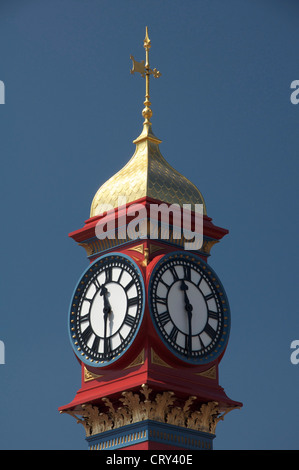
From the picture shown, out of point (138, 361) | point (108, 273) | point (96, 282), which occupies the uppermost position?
point (108, 273)

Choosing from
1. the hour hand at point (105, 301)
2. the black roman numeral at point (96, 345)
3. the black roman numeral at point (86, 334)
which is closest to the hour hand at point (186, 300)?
the hour hand at point (105, 301)

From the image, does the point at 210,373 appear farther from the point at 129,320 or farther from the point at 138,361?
the point at 129,320

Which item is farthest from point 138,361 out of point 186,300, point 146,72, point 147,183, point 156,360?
point 146,72

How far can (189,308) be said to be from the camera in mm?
51781

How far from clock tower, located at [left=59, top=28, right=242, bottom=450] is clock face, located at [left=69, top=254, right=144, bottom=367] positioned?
0.08ft

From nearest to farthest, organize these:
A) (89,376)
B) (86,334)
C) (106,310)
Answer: (106,310) → (89,376) → (86,334)

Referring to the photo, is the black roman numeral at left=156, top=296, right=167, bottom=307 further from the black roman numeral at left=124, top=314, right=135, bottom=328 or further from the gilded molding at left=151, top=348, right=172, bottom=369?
the gilded molding at left=151, top=348, right=172, bottom=369

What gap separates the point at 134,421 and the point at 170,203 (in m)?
5.47

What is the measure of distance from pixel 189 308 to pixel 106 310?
6.47ft

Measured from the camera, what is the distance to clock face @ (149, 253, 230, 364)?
5125 cm

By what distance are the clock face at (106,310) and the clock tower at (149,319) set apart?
0.08ft

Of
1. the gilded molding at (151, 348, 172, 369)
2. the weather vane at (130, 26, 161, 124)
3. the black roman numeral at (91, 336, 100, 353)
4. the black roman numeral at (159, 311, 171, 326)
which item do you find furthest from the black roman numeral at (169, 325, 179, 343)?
the weather vane at (130, 26, 161, 124)
